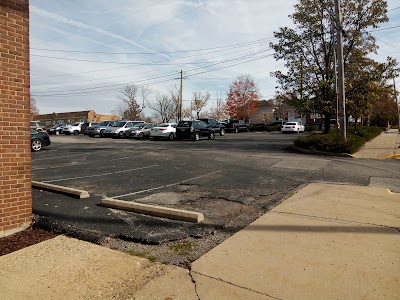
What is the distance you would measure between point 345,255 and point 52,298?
3.30 m

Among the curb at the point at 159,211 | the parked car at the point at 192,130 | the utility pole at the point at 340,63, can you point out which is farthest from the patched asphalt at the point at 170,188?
the parked car at the point at 192,130

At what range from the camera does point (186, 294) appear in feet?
10.1

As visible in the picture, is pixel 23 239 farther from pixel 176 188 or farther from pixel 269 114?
pixel 269 114

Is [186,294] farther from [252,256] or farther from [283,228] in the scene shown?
[283,228]

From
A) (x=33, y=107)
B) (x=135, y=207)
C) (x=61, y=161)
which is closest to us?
(x=135, y=207)

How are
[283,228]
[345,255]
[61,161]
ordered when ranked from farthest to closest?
1. [61,161]
2. [283,228]
3. [345,255]

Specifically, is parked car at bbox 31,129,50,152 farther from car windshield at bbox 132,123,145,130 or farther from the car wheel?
car windshield at bbox 132,123,145,130

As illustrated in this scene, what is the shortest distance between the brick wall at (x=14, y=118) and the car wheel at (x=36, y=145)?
1414 centimetres

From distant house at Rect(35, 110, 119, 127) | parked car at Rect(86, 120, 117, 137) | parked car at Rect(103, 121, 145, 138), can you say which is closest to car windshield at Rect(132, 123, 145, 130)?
parked car at Rect(103, 121, 145, 138)

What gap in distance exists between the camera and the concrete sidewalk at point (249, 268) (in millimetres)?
3117

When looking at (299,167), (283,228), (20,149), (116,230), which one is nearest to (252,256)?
(283,228)

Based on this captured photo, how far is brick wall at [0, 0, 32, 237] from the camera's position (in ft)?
15.4

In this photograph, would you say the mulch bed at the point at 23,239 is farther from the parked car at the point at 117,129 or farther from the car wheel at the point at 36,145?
the parked car at the point at 117,129

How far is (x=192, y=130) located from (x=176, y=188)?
18.6 m
